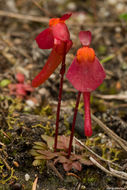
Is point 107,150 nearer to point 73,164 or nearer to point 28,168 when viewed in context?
point 73,164

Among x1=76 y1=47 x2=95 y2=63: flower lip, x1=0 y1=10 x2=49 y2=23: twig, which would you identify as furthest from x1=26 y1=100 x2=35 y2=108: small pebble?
x1=0 y1=10 x2=49 y2=23: twig

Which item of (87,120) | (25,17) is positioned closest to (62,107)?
(87,120)

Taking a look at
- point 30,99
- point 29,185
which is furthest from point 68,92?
point 29,185

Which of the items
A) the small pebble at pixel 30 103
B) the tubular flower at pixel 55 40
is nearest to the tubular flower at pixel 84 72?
the tubular flower at pixel 55 40

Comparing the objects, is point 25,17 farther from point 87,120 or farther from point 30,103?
point 87,120

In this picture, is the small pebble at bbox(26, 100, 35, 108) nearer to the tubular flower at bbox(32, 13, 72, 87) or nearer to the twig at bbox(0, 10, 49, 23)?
the tubular flower at bbox(32, 13, 72, 87)

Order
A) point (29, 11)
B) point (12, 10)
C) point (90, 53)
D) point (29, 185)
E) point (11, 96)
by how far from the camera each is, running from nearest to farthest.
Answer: point (90, 53)
point (29, 185)
point (11, 96)
point (12, 10)
point (29, 11)

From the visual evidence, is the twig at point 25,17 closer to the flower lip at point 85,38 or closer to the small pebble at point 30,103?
the small pebble at point 30,103

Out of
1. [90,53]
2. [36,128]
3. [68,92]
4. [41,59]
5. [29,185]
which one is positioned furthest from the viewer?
[41,59]
